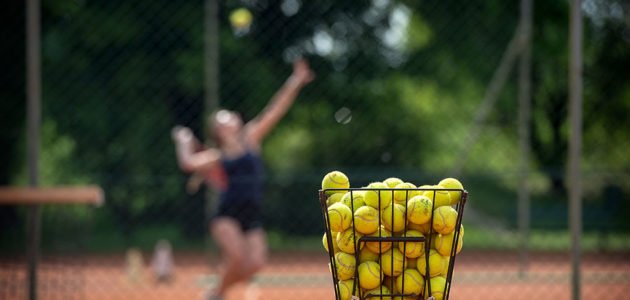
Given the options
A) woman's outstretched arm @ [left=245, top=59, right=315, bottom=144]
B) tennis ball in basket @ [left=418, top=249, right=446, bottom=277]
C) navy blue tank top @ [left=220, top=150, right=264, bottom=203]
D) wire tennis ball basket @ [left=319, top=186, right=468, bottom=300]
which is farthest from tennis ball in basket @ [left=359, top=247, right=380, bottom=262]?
navy blue tank top @ [left=220, top=150, right=264, bottom=203]

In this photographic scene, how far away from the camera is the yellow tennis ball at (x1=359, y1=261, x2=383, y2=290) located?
189 cm

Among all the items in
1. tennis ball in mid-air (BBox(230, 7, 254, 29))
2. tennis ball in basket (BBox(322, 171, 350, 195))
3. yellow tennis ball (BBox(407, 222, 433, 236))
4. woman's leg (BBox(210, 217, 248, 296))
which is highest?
tennis ball in mid-air (BBox(230, 7, 254, 29))

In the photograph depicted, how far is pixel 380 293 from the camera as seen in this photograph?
1.89m

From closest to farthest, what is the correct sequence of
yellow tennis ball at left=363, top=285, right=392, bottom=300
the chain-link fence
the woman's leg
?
yellow tennis ball at left=363, top=285, right=392, bottom=300
the woman's leg
the chain-link fence

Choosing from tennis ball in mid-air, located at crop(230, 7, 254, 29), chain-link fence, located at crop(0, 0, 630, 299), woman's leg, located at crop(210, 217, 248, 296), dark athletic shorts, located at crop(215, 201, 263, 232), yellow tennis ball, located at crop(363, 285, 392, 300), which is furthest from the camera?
tennis ball in mid-air, located at crop(230, 7, 254, 29)

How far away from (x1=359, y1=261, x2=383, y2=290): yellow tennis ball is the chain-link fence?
16.1 feet

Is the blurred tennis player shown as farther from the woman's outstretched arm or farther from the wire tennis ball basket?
the wire tennis ball basket

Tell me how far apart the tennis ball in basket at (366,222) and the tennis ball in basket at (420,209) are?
9 cm

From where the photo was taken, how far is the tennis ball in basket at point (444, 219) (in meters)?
1.90

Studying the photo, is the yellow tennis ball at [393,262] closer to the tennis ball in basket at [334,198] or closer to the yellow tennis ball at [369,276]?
the yellow tennis ball at [369,276]

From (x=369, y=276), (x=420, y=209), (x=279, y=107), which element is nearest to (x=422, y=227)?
(x=420, y=209)

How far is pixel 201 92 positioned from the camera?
9.89 metres

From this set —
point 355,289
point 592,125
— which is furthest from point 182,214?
point 355,289

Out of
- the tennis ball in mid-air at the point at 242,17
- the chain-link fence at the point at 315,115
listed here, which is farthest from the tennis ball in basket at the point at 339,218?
the tennis ball in mid-air at the point at 242,17
